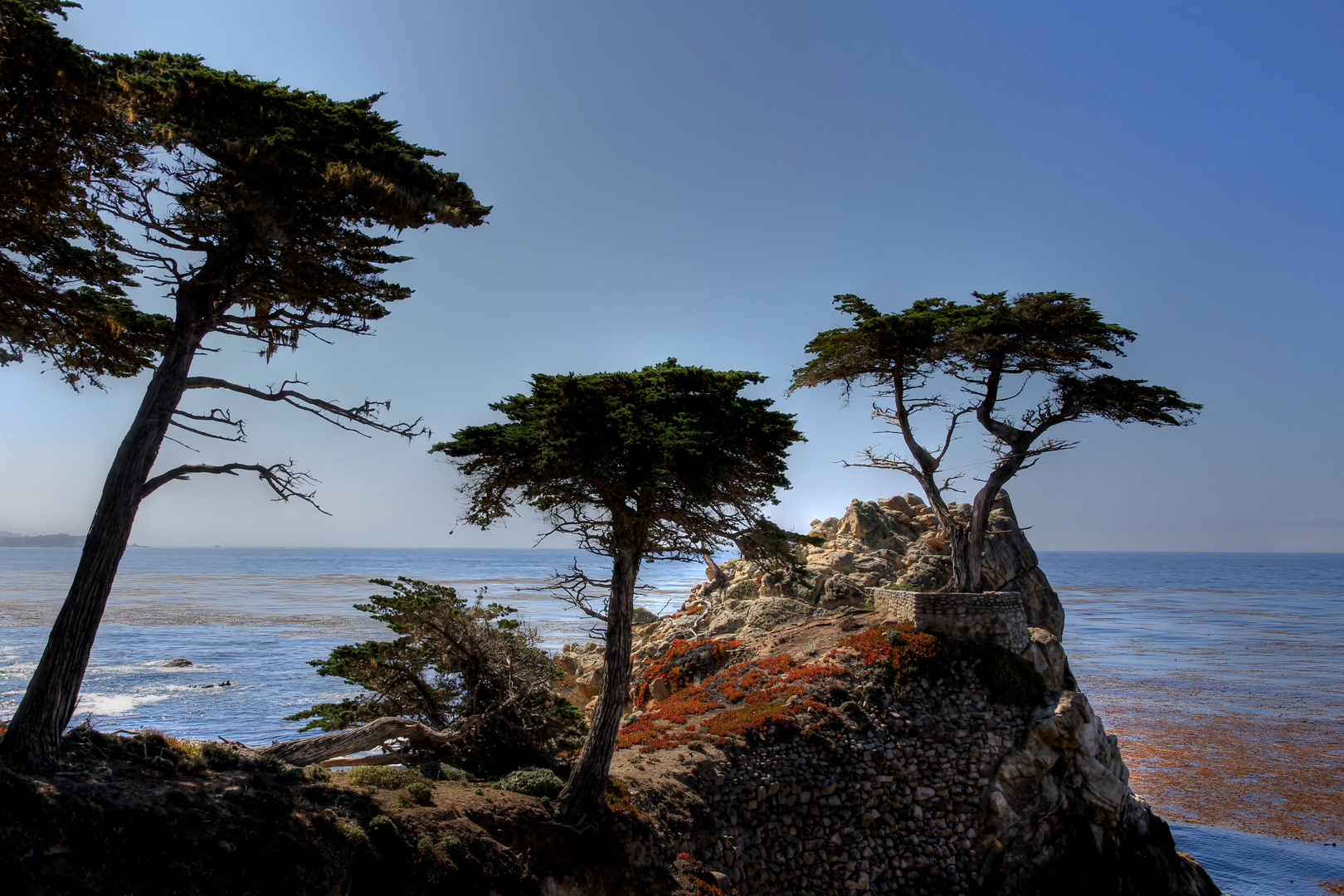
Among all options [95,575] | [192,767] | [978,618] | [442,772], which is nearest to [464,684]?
[442,772]

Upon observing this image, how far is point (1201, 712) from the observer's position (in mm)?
33969

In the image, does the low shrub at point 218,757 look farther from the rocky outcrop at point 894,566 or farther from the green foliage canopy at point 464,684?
the rocky outcrop at point 894,566

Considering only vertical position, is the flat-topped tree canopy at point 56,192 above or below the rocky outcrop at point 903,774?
above

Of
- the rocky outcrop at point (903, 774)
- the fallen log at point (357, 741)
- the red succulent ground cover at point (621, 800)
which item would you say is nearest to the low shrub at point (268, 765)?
the fallen log at point (357, 741)

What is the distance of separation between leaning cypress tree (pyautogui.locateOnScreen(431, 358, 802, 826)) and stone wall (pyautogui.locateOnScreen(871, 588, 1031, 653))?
9.45 m

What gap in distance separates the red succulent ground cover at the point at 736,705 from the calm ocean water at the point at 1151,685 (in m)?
12.7

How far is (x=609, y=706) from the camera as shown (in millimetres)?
13438

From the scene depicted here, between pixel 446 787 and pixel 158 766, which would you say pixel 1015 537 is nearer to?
pixel 446 787

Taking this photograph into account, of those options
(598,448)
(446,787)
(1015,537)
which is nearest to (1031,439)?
(1015,537)

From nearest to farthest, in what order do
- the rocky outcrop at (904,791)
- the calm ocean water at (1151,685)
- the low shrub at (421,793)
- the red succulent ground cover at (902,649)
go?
the low shrub at (421,793) → the rocky outcrop at (904,791) → the red succulent ground cover at (902,649) → the calm ocean water at (1151,685)

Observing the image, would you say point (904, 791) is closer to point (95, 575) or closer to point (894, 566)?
point (894, 566)

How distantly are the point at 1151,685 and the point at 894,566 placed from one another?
22.4 metres

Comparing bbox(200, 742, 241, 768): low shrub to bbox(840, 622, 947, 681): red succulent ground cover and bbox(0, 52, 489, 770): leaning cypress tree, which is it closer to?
bbox(0, 52, 489, 770): leaning cypress tree

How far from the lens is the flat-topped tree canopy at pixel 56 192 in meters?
8.73
